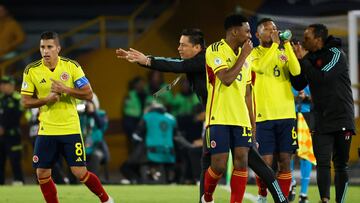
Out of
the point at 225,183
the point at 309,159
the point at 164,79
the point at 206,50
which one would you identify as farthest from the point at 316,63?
the point at 164,79

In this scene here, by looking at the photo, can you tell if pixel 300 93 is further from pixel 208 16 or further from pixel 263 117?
pixel 208 16

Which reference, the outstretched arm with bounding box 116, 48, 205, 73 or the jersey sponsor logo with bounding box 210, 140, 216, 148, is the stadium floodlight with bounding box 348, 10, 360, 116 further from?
the jersey sponsor logo with bounding box 210, 140, 216, 148

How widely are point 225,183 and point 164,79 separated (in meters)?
4.84

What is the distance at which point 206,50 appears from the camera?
438 inches

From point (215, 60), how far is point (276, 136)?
2051mm

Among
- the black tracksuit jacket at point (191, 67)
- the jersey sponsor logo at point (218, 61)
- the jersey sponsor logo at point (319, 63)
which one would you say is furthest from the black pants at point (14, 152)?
the jersey sponsor logo at point (218, 61)

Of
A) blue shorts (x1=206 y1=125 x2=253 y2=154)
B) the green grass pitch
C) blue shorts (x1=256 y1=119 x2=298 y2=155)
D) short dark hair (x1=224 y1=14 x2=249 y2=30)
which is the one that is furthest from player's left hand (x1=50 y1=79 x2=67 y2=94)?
the green grass pitch

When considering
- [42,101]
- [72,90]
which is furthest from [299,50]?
[42,101]

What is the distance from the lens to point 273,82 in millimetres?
12500

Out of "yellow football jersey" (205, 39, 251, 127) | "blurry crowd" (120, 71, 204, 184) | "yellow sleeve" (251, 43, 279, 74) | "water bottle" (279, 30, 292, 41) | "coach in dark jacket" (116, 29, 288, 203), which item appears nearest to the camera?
"yellow football jersey" (205, 39, 251, 127)

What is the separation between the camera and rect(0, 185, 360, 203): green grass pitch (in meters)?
14.6

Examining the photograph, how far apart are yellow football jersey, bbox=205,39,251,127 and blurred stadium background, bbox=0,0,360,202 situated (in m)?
8.22

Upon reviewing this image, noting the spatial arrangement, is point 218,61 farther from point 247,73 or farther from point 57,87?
point 57,87

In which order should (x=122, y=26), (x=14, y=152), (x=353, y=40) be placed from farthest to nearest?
(x=122, y=26)
(x=14, y=152)
(x=353, y=40)
